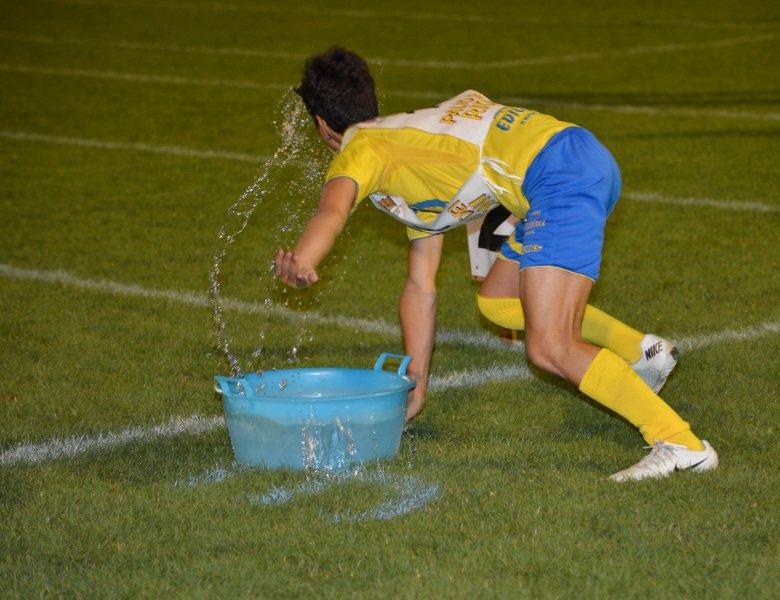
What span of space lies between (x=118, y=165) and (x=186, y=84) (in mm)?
4377

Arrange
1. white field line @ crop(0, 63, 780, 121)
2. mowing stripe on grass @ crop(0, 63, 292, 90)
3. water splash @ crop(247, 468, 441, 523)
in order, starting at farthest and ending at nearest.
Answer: mowing stripe on grass @ crop(0, 63, 292, 90), white field line @ crop(0, 63, 780, 121), water splash @ crop(247, 468, 441, 523)

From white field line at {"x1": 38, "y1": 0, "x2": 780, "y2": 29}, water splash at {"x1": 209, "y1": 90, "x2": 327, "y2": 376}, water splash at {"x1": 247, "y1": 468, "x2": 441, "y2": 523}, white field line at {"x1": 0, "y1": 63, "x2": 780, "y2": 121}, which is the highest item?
water splash at {"x1": 247, "y1": 468, "x2": 441, "y2": 523}

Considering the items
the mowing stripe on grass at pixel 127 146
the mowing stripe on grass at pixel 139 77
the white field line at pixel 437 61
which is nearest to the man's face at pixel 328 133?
the mowing stripe on grass at pixel 127 146

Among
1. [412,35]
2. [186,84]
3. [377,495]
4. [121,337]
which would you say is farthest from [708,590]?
[412,35]

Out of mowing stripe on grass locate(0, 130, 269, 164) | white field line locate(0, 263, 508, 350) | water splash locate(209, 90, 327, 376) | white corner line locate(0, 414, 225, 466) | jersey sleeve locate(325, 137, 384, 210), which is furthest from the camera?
mowing stripe on grass locate(0, 130, 269, 164)

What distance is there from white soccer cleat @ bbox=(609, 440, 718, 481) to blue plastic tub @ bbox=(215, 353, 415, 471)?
2.27 feet

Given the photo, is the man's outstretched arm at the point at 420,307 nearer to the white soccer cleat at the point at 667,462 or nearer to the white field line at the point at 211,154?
the white soccer cleat at the point at 667,462

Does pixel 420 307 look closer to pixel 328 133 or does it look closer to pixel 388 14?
pixel 328 133

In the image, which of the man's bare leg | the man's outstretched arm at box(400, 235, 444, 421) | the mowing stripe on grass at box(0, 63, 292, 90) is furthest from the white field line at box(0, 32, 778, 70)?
the man's bare leg

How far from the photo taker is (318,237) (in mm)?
3656

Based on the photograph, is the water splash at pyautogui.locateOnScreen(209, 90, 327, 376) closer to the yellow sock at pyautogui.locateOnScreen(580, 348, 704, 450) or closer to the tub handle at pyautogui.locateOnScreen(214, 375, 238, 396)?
the tub handle at pyautogui.locateOnScreen(214, 375, 238, 396)

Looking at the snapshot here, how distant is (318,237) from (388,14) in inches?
715

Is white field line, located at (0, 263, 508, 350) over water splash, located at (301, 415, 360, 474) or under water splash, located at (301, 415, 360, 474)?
under

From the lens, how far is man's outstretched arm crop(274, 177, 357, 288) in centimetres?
357
